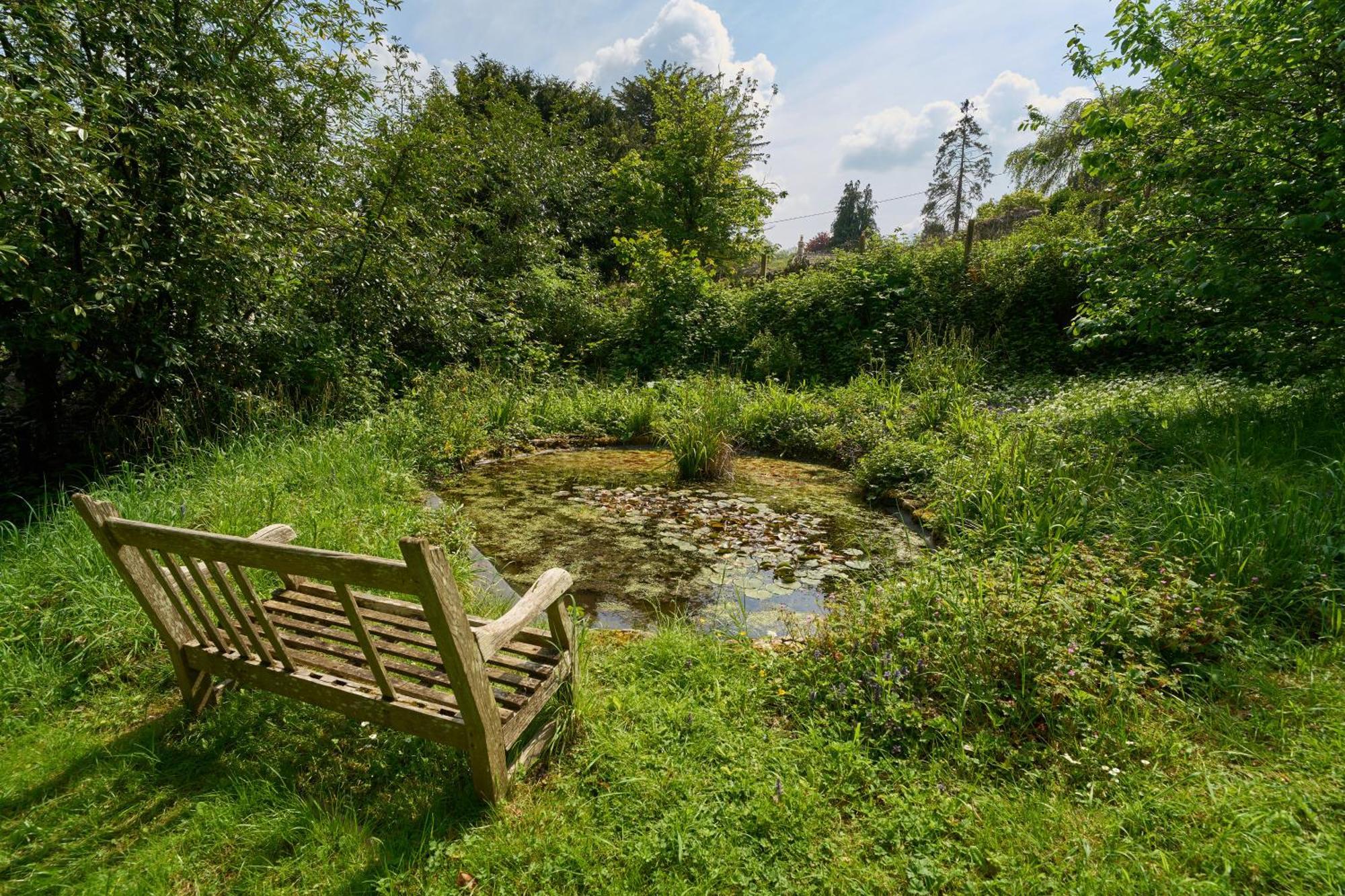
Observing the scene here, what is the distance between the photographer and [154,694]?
7.57 ft

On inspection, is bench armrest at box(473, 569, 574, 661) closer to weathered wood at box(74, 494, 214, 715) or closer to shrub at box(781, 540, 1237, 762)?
shrub at box(781, 540, 1237, 762)

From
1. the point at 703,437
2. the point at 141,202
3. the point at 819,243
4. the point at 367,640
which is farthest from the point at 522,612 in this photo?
the point at 819,243

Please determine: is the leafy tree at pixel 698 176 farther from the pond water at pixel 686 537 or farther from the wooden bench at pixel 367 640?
the wooden bench at pixel 367 640

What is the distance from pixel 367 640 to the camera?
1.55 meters

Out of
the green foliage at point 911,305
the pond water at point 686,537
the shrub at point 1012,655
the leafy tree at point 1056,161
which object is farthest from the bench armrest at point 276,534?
the leafy tree at point 1056,161

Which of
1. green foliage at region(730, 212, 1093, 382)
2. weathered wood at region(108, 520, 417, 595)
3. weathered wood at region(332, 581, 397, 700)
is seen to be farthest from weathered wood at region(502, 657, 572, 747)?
green foliage at region(730, 212, 1093, 382)

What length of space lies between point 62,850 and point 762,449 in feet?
20.9

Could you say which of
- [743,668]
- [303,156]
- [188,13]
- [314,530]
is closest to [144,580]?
[314,530]

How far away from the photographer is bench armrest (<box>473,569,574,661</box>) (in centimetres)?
157

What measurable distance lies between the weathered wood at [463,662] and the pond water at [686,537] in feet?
4.89

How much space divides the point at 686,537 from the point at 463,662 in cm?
307

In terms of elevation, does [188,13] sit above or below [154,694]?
above

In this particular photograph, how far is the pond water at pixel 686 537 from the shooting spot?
347cm

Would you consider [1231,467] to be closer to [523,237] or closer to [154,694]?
[154,694]
